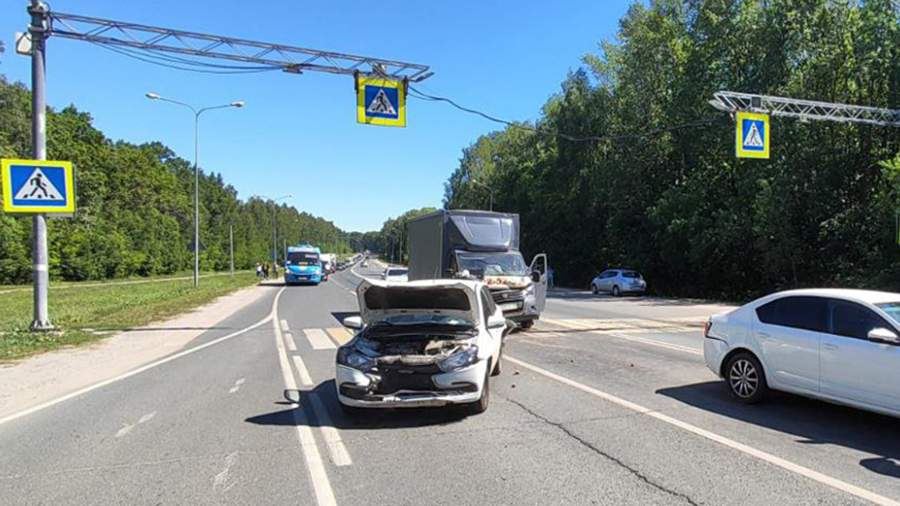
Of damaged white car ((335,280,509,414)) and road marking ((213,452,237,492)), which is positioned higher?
damaged white car ((335,280,509,414))

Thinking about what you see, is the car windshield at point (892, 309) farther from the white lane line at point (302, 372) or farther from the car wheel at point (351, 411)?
the white lane line at point (302, 372)

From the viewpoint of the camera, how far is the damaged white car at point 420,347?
6793 mm

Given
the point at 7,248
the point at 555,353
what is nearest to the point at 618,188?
the point at 555,353

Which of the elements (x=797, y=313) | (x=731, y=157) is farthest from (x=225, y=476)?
(x=731, y=157)

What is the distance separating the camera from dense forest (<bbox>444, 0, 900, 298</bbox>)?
2800 centimetres

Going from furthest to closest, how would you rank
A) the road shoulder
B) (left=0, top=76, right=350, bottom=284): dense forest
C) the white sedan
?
(left=0, top=76, right=350, bottom=284): dense forest, the road shoulder, the white sedan

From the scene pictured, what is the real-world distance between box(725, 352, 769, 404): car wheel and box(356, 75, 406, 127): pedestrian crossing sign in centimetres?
1043

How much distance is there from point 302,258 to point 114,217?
132 ft

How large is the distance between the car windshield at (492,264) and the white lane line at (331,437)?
8.39m

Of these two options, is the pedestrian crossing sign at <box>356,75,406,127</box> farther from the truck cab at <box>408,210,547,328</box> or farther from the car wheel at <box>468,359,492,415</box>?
the car wheel at <box>468,359,492,415</box>

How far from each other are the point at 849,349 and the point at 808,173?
25695 mm

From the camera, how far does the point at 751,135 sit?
17.9 metres

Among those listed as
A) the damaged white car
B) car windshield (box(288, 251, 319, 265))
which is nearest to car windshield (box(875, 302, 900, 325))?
the damaged white car

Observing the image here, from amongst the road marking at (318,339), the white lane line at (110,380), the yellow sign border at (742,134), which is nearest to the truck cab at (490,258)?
the road marking at (318,339)
